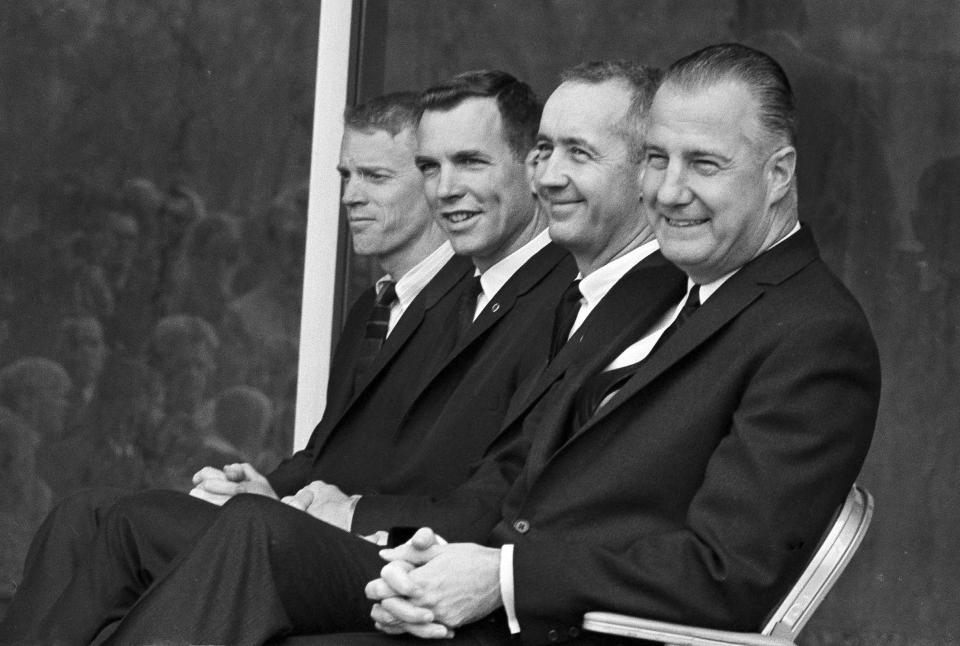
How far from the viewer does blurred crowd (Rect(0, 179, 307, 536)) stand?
244 inches

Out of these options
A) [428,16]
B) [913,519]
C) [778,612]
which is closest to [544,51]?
[428,16]

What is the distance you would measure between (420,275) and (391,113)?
515mm

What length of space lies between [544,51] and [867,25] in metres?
1.05

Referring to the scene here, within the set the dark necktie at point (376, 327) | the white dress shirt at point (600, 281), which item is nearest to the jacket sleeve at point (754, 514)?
the white dress shirt at point (600, 281)

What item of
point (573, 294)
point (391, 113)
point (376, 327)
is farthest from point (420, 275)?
point (573, 294)

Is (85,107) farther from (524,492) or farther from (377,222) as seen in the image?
(524,492)

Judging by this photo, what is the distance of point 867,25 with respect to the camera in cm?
493

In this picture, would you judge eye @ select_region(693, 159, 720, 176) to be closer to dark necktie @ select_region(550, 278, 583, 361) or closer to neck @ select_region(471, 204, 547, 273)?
dark necktie @ select_region(550, 278, 583, 361)

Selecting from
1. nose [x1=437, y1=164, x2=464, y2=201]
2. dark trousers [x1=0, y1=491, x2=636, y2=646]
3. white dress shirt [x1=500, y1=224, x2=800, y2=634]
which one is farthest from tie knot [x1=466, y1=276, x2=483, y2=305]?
dark trousers [x1=0, y1=491, x2=636, y2=646]

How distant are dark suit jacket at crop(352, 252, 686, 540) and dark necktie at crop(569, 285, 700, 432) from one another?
7 centimetres

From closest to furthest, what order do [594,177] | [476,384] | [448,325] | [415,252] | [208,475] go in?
1. [594,177]
2. [476,384]
3. [208,475]
4. [448,325]
5. [415,252]

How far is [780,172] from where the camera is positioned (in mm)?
2926

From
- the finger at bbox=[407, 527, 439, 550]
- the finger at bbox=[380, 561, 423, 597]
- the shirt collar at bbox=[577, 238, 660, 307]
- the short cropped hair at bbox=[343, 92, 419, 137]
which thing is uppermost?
the short cropped hair at bbox=[343, 92, 419, 137]

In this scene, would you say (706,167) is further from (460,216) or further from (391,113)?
(391,113)
